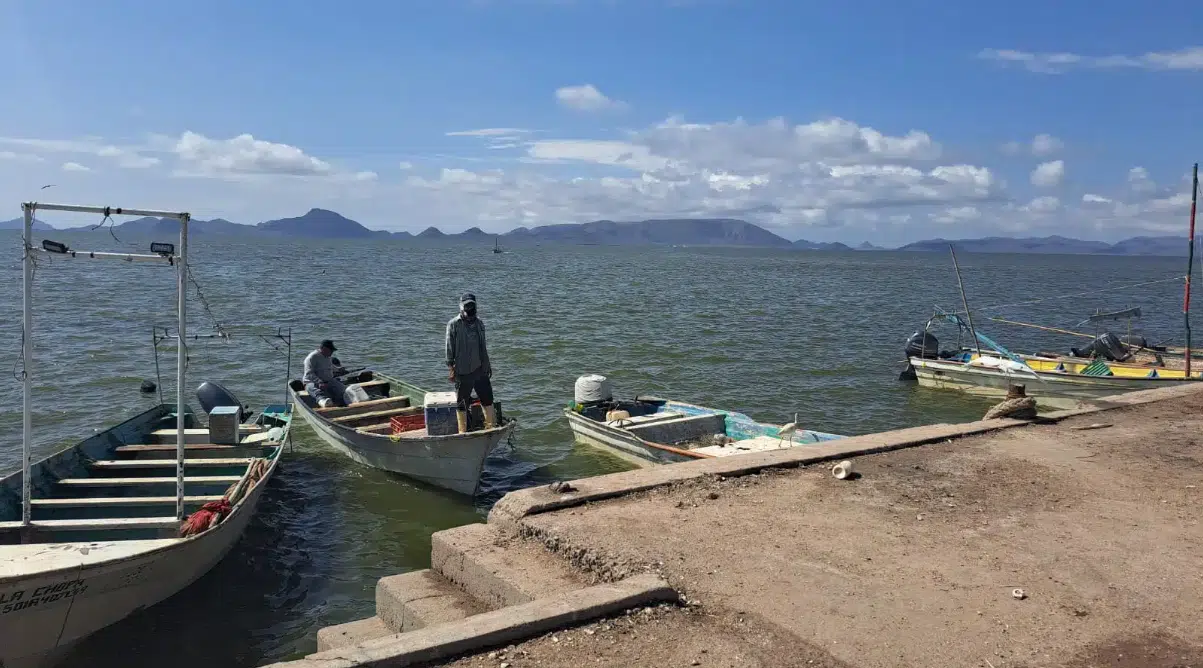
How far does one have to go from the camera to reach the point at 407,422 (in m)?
14.0

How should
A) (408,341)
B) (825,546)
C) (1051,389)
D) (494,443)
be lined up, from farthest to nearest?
(408,341), (1051,389), (494,443), (825,546)

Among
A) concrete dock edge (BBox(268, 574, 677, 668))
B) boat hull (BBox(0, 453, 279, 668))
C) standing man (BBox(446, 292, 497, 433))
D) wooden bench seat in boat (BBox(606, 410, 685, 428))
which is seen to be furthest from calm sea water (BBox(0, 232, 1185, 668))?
concrete dock edge (BBox(268, 574, 677, 668))

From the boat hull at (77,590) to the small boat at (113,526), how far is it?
0.4 inches

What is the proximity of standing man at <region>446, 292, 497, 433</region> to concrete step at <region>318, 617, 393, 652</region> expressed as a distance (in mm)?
5976

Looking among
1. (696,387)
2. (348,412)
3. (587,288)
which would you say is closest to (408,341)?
(696,387)

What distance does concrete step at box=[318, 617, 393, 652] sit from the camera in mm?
5832

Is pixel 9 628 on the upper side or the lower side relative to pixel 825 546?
lower

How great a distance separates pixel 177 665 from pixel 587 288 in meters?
49.5

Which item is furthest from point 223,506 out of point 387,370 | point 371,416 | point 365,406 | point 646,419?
point 387,370

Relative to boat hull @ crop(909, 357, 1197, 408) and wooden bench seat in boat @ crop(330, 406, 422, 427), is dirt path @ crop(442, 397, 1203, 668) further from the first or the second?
boat hull @ crop(909, 357, 1197, 408)

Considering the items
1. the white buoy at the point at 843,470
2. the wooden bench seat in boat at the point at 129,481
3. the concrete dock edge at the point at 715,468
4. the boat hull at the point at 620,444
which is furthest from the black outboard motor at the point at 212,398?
the white buoy at the point at 843,470

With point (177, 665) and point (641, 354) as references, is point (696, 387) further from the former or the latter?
point (177, 665)

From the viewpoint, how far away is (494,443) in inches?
492

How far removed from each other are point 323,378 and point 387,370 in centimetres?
772
